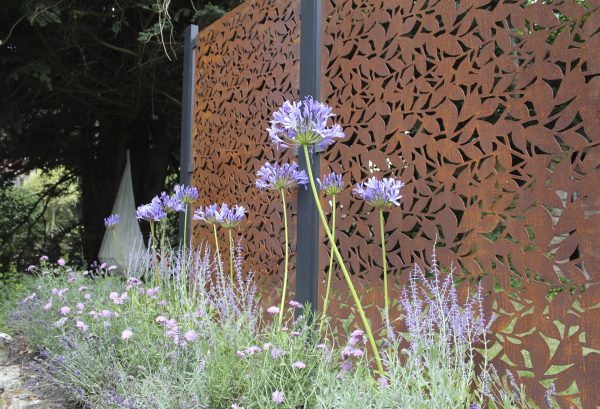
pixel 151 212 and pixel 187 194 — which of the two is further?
pixel 187 194

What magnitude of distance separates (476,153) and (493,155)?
81 millimetres

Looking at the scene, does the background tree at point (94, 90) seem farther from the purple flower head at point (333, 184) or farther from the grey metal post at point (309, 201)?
the purple flower head at point (333, 184)

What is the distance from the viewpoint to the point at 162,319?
2.68 m

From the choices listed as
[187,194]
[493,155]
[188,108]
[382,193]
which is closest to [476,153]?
[493,155]

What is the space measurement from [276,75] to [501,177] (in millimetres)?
1960

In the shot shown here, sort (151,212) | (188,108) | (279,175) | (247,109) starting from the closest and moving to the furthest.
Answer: (279,175), (151,212), (247,109), (188,108)

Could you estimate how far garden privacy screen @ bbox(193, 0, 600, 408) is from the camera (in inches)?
79.8

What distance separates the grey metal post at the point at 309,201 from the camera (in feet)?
10.5

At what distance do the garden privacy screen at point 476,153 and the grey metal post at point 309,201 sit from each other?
1.6 inches

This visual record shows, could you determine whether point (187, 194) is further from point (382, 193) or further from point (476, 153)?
point (476, 153)

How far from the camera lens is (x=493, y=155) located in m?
2.31

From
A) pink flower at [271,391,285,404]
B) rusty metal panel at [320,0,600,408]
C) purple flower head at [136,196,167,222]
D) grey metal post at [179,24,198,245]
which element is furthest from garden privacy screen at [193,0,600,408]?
grey metal post at [179,24,198,245]

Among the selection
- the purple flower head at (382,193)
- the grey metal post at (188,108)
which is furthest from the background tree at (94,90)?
the purple flower head at (382,193)

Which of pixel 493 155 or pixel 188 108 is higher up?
pixel 188 108
